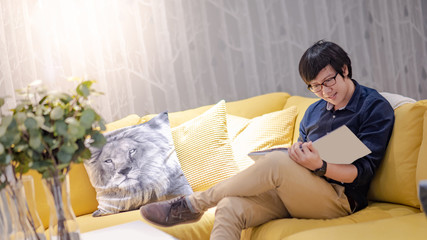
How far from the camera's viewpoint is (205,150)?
2.52 metres

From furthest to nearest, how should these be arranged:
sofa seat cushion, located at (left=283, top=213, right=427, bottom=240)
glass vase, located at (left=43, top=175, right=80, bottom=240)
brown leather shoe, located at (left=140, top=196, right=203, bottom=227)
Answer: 1. brown leather shoe, located at (left=140, top=196, right=203, bottom=227)
2. sofa seat cushion, located at (left=283, top=213, right=427, bottom=240)
3. glass vase, located at (left=43, top=175, right=80, bottom=240)

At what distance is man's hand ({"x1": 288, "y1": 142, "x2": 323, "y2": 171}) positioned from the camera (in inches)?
71.9

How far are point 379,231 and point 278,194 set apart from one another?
478 mm

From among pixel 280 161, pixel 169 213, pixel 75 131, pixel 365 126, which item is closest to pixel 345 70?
pixel 365 126

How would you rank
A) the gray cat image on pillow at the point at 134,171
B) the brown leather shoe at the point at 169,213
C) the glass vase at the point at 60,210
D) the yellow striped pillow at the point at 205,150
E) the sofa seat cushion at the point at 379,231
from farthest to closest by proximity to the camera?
the yellow striped pillow at the point at 205,150 < the gray cat image on pillow at the point at 134,171 < the brown leather shoe at the point at 169,213 < the sofa seat cushion at the point at 379,231 < the glass vase at the point at 60,210

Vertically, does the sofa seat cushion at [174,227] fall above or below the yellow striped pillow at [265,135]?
below

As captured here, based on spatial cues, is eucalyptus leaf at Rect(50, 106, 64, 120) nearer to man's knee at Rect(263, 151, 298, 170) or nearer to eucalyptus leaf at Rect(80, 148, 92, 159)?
eucalyptus leaf at Rect(80, 148, 92, 159)

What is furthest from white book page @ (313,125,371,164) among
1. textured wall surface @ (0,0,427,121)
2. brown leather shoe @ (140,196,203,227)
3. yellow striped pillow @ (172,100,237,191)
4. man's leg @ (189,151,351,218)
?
textured wall surface @ (0,0,427,121)

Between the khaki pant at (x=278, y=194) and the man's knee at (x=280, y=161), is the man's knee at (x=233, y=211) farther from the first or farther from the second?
the man's knee at (x=280, y=161)

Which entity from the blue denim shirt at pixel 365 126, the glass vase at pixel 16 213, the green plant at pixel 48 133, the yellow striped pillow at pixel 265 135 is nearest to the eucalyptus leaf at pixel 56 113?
the green plant at pixel 48 133

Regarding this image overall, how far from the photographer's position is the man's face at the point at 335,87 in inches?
78.9

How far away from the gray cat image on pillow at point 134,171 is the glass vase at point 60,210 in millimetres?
1035

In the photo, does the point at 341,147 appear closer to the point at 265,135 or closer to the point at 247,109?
the point at 265,135

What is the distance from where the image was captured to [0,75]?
2.99 m
